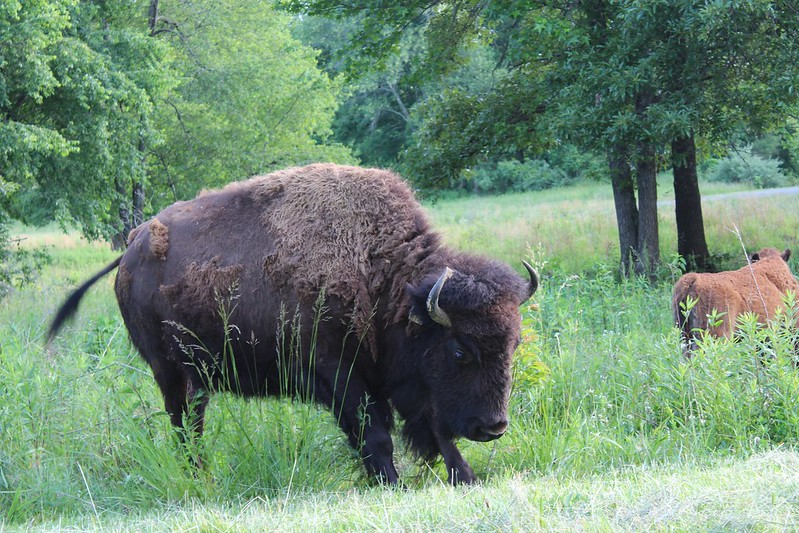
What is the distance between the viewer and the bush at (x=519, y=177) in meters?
50.1

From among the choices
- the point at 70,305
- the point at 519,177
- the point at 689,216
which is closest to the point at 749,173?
the point at 519,177

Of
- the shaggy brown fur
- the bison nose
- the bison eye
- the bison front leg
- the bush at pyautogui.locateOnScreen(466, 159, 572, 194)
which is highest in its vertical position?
the shaggy brown fur

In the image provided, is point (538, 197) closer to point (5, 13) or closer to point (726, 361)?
point (5, 13)

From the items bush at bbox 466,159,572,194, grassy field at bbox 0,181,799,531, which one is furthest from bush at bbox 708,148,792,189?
grassy field at bbox 0,181,799,531

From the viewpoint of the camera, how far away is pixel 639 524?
3.45 m

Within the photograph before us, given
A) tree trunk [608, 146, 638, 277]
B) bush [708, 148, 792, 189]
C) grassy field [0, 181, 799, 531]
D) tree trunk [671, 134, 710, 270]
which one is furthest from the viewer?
bush [708, 148, 792, 189]

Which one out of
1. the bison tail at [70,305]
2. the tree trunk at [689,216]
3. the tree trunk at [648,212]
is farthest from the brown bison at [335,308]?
the tree trunk at [689,216]

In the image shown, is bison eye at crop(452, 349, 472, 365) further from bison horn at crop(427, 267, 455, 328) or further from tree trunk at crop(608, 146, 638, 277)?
tree trunk at crop(608, 146, 638, 277)

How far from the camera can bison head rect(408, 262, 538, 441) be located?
5.40 m

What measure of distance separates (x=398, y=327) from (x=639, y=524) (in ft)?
9.06

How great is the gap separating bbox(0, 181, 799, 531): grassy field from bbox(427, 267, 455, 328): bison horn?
0.99 meters

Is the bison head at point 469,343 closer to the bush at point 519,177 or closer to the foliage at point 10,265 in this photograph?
the foliage at point 10,265

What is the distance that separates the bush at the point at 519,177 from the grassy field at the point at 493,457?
42567 mm

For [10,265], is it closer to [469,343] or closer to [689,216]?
[689,216]
